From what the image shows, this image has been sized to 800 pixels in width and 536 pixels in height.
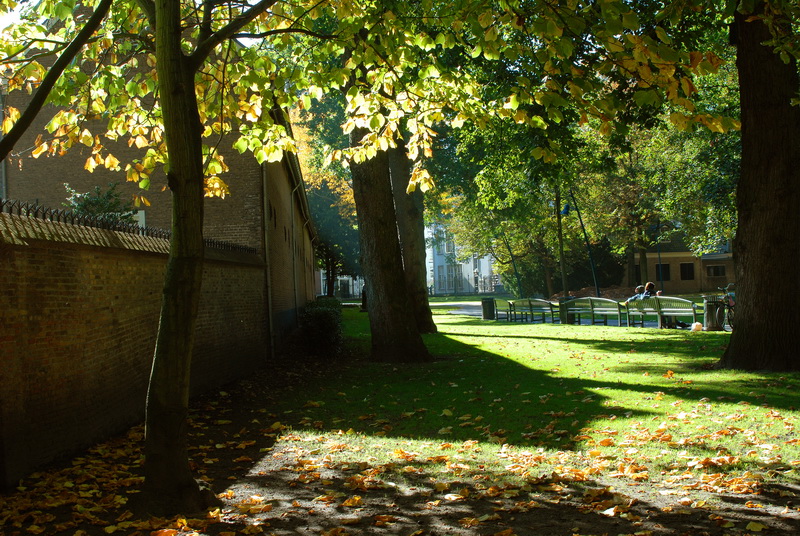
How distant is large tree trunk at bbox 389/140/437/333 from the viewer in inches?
810

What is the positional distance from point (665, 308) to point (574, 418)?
13178 millimetres

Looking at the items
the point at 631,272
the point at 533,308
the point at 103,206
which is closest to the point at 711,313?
the point at 533,308

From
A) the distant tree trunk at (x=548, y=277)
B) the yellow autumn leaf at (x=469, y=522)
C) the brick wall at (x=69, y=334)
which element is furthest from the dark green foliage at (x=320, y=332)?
the distant tree trunk at (x=548, y=277)

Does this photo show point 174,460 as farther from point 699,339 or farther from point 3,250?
point 699,339

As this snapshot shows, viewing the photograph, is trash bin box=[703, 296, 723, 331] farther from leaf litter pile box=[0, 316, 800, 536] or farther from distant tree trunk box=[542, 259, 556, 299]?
distant tree trunk box=[542, 259, 556, 299]

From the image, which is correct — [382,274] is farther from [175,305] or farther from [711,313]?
[711,313]

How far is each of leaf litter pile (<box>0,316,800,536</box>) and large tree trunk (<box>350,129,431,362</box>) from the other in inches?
100.0

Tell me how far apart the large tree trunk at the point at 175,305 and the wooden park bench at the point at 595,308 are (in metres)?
18.1

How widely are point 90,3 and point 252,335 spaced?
6.86m

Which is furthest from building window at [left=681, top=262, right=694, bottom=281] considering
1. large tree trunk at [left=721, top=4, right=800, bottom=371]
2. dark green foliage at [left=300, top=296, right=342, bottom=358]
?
large tree trunk at [left=721, top=4, right=800, bottom=371]

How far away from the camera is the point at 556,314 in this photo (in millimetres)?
26891

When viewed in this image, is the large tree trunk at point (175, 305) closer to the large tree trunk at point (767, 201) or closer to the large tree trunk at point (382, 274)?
the large tree trunk at point (767, 201)

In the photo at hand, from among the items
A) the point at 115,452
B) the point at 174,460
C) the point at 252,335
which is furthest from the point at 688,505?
the point at 252,335

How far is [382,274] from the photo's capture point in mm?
13203
